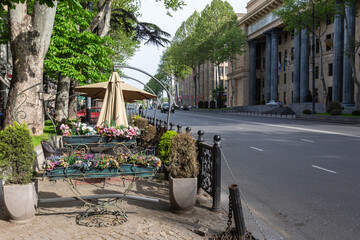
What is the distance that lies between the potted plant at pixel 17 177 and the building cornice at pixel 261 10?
58802 millimetres

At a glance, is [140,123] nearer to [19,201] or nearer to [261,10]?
[19,201]

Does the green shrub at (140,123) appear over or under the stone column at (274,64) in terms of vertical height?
under

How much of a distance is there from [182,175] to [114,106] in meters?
5.62

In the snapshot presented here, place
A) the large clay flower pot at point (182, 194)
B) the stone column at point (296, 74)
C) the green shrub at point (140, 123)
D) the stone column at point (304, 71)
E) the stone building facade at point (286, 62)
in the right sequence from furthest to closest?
the stone column at point (296, 74), the stone column at point (304, 71), the stone building facade at point (286, 62), the green shrub at point (140, 123), the large clay flower pot at point (182, 194)

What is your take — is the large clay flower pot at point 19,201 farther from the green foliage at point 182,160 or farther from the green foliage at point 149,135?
the green foliage at point 149,135

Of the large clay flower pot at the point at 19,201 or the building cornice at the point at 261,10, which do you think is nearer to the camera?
the large clay flower pot at the point at 19,201

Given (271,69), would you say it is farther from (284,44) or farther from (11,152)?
(11,152)

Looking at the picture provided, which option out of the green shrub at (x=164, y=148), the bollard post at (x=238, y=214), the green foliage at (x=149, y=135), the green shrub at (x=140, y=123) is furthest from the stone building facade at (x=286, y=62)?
the bollard post at (x=238, y=214)

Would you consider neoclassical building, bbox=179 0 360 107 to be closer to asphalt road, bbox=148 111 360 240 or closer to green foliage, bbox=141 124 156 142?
asphalt road, bbox=148 111 360 240

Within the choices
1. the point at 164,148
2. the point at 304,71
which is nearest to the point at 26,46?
the point at 164,148

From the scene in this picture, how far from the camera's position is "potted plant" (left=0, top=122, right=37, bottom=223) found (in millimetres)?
4621

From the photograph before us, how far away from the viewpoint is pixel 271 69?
2368 inches

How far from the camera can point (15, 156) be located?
467 centimetres

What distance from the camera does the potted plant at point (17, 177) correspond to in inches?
182
